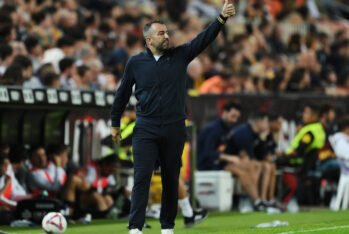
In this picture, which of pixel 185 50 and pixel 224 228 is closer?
pixel 185 50

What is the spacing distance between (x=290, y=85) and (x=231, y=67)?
5.50 ft

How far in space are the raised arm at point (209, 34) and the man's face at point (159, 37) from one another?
298 mm

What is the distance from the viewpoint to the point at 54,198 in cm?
1836

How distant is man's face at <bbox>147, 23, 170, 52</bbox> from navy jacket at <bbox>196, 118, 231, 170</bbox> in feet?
26.1

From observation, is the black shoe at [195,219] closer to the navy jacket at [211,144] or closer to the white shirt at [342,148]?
the navy jacket at [211,144]

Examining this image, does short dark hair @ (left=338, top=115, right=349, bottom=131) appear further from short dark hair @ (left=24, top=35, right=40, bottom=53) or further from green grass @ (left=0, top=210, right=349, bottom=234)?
short dark hair @ (left=24, top=35, right=40, bottom=53)

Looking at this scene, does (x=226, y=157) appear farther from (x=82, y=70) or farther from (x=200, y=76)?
(x=200, y=76)

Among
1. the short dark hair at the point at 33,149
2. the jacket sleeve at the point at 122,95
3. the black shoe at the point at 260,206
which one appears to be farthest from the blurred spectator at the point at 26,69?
the jacket sleeve at the point at 122,95

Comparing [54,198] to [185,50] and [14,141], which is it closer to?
[14,141]

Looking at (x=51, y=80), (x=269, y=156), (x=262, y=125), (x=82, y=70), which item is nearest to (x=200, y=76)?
(x=262, y=125)

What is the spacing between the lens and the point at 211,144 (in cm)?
2170

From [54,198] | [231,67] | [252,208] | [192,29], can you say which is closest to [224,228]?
[54,198]

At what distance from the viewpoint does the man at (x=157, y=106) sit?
13.8 m

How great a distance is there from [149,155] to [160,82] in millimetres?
791
